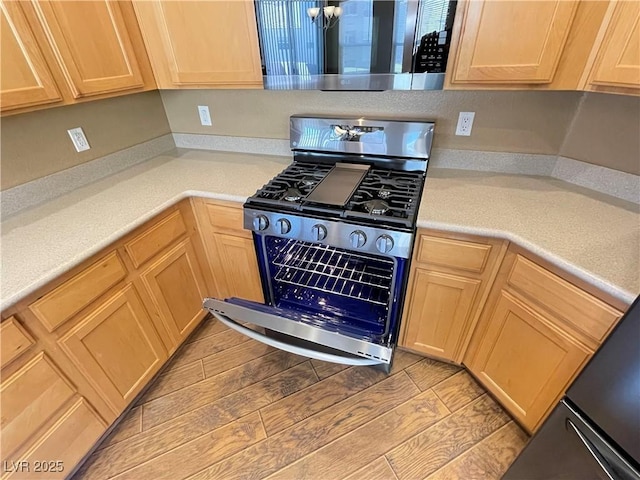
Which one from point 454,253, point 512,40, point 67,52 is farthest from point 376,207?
point 67,52

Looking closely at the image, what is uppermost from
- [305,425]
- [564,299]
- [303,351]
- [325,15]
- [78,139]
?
[325,15]

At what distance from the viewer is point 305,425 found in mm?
1465

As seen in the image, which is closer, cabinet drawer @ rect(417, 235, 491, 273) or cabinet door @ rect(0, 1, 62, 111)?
cabinet door @ rect(0, 1, 62, 111)

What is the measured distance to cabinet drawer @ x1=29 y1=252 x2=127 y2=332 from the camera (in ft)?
3.34

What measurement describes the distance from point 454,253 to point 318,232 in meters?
0.56

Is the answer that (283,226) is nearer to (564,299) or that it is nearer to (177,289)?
(177,289)

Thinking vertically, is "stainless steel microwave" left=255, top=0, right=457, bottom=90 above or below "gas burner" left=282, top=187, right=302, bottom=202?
above

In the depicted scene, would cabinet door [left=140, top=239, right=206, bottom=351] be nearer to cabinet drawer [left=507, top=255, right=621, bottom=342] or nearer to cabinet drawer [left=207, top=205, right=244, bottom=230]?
cabinet drawer [left=207, top=205, right=244, bottom=230]

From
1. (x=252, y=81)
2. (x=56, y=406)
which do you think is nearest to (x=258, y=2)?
(x=252, y=81)

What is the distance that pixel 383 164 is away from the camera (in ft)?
5.33

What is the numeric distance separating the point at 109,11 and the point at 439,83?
145 cm

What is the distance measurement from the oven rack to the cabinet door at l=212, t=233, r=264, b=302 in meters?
0.23

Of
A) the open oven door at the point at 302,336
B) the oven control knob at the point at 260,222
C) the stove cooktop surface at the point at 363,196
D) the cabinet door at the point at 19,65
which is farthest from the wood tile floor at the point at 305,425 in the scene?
the cabinet door at the point at 19,65

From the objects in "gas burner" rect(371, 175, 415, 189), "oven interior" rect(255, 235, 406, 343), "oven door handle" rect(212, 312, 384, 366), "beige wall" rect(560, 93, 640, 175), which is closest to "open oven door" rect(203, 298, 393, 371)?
"oven door handle" rect(212, 312, 384, 366)
